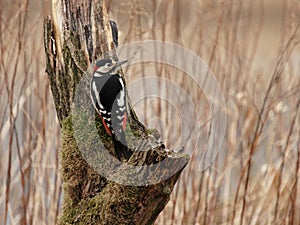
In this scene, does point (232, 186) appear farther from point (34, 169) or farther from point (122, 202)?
point (122, 202)

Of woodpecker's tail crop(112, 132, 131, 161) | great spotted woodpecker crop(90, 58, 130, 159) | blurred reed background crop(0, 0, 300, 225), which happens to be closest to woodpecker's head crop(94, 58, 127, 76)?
great spotted woodpecker crop(90, 58, 130, 159)

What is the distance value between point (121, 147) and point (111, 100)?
17cm

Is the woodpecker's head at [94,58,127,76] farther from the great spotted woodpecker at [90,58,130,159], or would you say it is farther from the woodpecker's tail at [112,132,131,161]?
the woodpecker's tail at [112,132,131,161]

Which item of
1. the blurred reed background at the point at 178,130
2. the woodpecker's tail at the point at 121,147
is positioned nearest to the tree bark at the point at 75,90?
the woodpecker's tail at the point at 121,147

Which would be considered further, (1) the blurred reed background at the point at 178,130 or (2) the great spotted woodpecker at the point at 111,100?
(1) the blurred reed background at the point at 178,130

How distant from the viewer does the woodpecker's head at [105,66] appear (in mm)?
2428

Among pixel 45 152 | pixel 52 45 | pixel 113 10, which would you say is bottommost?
pixel 45 152

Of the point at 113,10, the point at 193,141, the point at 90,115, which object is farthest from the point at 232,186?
the point at 90,115

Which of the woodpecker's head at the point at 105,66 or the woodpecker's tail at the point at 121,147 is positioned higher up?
the woodpecker's head at the point at 105,66

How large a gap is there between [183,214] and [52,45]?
3.48ft

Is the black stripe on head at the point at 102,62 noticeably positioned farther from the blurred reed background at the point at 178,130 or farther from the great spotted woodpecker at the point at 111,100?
the blurred reed background at the point at 178,130

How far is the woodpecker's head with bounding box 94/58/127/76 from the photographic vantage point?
2.43m

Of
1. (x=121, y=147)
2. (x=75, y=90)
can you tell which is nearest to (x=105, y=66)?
(x=75, y=90)

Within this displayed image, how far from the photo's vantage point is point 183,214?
126 inches
